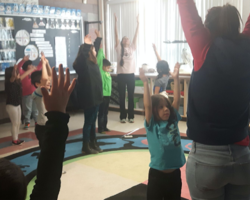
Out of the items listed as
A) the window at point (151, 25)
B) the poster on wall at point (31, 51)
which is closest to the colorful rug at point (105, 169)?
the poster on wall at point (31, 51)

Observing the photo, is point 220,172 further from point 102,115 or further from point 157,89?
point 102,115

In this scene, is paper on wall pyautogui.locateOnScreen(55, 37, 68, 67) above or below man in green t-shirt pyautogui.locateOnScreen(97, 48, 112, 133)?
above

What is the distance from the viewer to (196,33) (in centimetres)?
106

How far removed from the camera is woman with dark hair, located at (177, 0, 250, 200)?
3.44ft

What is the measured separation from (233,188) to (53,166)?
26.6 inches

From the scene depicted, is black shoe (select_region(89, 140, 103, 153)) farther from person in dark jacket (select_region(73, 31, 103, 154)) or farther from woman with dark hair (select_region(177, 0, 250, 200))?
woman with dark hair (select_region(177, 0, 250, 200))

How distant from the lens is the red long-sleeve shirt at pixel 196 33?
3.46 feet

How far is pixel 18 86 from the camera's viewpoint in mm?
3799

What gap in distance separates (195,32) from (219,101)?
10.5 inches

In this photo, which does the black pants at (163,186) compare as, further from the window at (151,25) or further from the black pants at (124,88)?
the window at (151,25)

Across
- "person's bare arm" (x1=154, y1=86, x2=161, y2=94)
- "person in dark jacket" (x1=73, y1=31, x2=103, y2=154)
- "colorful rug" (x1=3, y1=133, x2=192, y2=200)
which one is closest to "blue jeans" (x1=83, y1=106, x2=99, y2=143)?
"person in dark jacket" (x1=73, y1=31, x2=103, y2=154)

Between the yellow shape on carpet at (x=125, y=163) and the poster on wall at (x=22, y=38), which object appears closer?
the yellow shape on carpet at (x=125, y=163)

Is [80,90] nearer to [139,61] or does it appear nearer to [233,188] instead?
[233,188]

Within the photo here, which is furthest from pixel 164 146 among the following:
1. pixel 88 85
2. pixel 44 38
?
pixel 44 38
